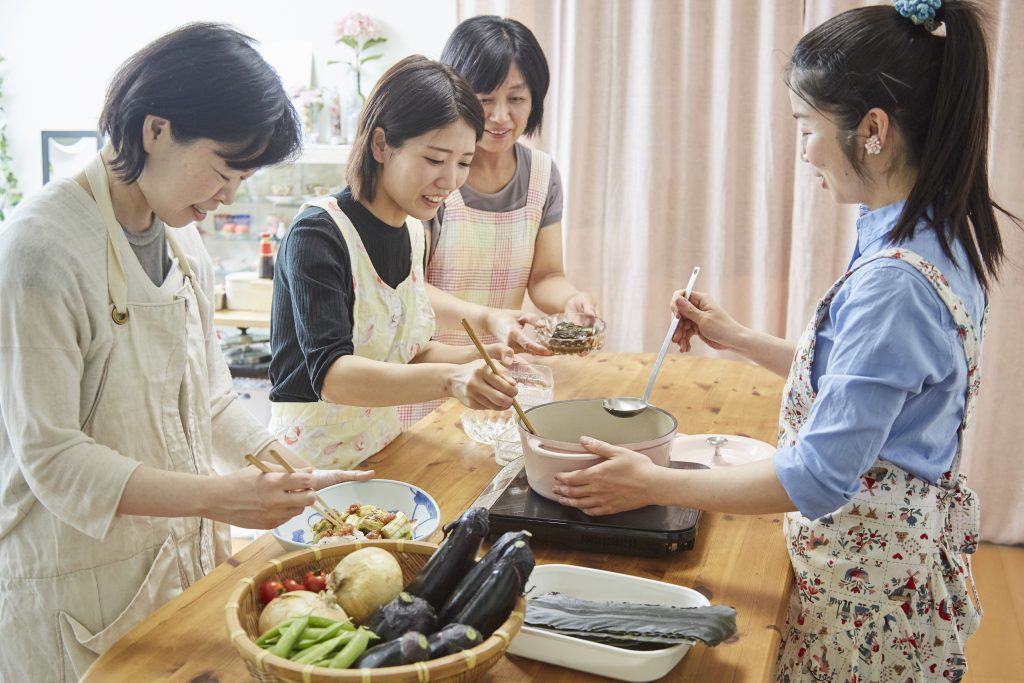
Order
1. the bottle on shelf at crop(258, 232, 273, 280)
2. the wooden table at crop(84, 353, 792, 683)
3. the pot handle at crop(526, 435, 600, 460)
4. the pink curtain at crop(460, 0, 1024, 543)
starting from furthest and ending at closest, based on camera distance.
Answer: the bottle on shelf at crop(258, 232, 273, 280) → the pink curtain at crop(460, 0, 1024, 543) → the pot handle at crop(526, 435, 600, 460) → the wooden table at crop(84, 353, 792, 683)

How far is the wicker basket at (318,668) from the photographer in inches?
34.2

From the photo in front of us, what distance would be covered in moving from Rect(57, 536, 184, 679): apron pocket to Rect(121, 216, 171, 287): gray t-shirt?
43cm

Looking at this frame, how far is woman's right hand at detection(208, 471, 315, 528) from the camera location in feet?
3.99

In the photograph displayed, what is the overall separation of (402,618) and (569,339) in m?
1.15

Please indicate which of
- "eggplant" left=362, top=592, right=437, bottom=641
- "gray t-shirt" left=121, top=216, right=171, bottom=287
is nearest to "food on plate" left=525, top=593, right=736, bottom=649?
"eggplant" left=362, top=592, right=437, bottom=641

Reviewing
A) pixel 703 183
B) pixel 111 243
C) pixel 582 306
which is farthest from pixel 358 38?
pixel 111 243

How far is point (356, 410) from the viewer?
188cm

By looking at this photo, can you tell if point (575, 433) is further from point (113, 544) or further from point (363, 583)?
point (113, 544)

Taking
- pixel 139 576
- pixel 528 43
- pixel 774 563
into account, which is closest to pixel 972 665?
pixel 774 563

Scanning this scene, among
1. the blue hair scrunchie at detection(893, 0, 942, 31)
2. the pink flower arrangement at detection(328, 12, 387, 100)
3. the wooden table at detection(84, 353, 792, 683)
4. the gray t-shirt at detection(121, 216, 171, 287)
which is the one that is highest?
the pink flower arrangement at detection(328, 12, 387, 100)

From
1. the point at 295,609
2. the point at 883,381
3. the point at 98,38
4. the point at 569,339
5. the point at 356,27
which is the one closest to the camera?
the point at 295,609

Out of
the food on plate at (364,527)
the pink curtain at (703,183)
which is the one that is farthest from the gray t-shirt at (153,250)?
the pink curtain at (703,183)

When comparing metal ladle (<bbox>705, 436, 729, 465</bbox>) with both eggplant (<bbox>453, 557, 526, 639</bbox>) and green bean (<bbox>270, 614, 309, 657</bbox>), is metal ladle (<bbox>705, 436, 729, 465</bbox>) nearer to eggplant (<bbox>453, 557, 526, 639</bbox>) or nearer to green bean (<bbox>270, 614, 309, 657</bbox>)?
eggplant (<bbox>453, 557, 526, 639</bbox>)

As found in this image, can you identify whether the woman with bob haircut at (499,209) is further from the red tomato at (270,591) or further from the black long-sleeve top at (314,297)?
the red tomato at (270,591)
